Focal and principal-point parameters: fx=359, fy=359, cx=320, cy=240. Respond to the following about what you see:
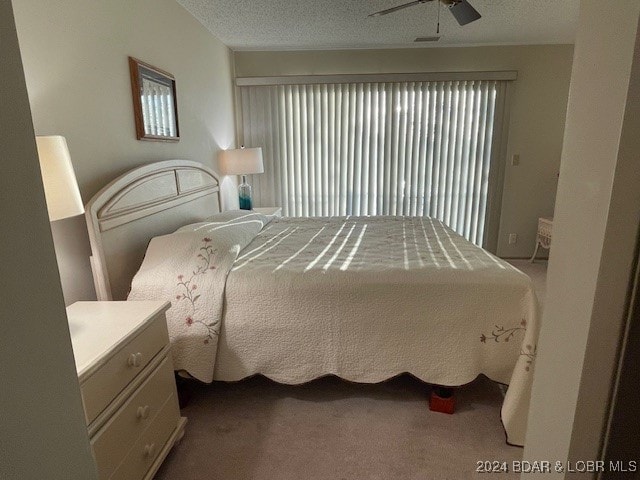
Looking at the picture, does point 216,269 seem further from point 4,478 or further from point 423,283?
point 4,478

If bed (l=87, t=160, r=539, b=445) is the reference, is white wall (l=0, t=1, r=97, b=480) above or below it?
above

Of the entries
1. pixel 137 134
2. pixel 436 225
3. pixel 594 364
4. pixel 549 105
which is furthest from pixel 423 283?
pixel 549 105

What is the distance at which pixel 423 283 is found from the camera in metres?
1.68

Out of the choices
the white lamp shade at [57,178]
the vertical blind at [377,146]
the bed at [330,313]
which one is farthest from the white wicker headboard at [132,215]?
the vertical blind at [377,146]

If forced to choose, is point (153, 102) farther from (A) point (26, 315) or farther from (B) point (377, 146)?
(B) point (377, 146)

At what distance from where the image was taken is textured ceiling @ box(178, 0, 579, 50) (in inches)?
109

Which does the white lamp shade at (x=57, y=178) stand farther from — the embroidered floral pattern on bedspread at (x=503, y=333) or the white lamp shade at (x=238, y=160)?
the white lamp shade at (x=238, y=160)

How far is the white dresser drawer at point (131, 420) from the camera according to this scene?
1.08 m

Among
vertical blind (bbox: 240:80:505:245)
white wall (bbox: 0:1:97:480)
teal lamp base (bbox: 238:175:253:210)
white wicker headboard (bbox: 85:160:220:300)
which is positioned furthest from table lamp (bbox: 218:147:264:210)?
white wall (bbox: 0:1:97:480)

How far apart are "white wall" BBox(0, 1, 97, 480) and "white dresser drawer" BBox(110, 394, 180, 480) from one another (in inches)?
26.1

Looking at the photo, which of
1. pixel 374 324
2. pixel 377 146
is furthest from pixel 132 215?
pixel 377 146

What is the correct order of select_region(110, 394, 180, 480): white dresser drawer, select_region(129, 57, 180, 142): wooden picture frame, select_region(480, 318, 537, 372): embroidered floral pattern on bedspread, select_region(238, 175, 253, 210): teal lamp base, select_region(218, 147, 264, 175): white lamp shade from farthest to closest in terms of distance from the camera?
select_region(238, 175, 253, 210): teal lamp base
select_region(218, 147, 264, 175): white lamp shade
select_region(129, 57, 180, 142): wooden picture frame
select_region(480, 318, 537, 372): embroidered floral pattern on bedspread
select_region(110, 394, 180, 480): white dresser drawer

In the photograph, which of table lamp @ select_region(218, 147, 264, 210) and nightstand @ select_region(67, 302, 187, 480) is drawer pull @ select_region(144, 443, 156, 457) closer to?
nightstand @ select_region(67, 302, 187, 480)

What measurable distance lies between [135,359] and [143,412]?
0.21 m
